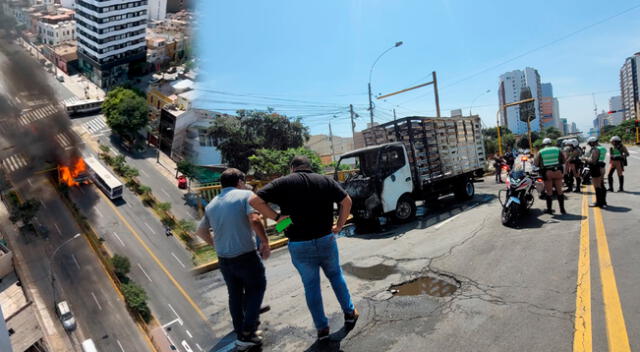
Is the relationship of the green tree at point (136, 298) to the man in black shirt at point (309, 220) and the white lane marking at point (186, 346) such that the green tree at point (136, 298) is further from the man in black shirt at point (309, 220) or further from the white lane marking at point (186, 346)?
the man in black shirt at point (309, 220)

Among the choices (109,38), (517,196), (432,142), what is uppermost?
(109,38)

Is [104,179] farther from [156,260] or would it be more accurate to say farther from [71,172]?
[156,260]

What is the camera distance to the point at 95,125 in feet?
17.7

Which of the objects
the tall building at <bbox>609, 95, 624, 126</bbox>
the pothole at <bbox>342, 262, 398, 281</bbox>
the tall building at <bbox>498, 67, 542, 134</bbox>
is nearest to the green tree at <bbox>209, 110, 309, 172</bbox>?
the pothole at <bbox>342, 262, 398, 281</bbox>

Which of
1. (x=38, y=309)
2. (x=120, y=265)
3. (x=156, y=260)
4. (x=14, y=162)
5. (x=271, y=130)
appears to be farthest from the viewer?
(x=271, y=130)

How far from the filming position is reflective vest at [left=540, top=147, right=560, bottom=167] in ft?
23.8

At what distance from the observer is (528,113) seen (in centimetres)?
1919

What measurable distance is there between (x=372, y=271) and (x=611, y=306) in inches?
94.1

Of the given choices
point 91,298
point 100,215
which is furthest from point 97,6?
point 91,298

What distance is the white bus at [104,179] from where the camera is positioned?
5255 millimetres

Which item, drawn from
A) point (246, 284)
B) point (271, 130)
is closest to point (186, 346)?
point (246, 284)

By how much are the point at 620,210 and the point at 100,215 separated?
9.05 metres

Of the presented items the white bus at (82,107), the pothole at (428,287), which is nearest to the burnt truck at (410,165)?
the pothole at (428,287)

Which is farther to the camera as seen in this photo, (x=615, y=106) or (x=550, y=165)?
(x=615, y=106)
